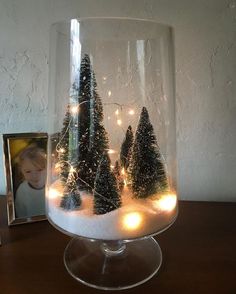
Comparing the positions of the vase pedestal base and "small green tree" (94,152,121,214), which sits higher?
"small green tree" (94,152,121,214)

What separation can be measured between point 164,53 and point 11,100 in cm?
42

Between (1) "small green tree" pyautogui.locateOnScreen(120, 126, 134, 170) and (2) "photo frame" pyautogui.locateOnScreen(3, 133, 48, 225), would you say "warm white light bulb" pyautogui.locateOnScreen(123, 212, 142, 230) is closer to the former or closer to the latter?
(1) "small green tree" pyautogui.locateOnScreen(120, 126, 134, 170)

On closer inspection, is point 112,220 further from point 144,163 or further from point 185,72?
point 185,72

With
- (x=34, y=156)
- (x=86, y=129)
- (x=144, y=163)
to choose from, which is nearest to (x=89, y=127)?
(x=86, y=129)

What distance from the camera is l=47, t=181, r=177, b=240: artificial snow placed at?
486 mm

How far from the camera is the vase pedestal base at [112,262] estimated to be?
53 cm

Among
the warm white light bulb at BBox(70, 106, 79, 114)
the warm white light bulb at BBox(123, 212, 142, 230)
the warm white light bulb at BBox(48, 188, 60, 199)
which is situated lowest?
the warm white light bulb at BBox(123, 212, 142, 230)

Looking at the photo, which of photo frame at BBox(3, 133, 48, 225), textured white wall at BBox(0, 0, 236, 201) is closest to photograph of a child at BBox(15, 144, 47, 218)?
photo frame at BBox(3, 133, 48, 225)

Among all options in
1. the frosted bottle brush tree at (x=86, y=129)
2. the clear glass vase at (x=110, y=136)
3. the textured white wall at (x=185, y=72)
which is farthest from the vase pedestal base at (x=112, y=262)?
the textured white wall at (x=185, y=72)

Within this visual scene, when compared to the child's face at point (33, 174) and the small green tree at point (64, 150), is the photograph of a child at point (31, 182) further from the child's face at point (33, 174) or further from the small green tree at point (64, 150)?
the small green tree at point (64, 150)

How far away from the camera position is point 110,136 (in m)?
0.52

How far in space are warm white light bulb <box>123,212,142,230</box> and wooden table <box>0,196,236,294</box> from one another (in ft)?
0.37

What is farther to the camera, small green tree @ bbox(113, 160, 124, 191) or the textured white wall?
the textured white wall

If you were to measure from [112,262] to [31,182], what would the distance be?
264 mm
